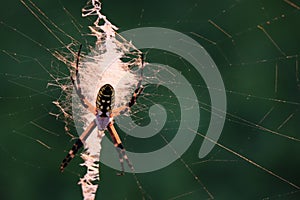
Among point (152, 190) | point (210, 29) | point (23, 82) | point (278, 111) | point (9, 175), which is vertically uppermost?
point (210, 29)

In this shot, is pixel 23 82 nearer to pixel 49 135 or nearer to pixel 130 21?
pixel 49 135

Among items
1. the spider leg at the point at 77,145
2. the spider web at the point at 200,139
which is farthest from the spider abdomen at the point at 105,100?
the spider web at the point at 200,139

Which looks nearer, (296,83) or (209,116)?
(209,116)

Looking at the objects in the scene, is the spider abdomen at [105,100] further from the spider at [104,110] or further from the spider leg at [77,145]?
the spider leg at [77,145]

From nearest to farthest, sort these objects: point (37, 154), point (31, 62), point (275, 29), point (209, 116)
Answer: point (209, 116) → point (31, 62) → point (37, 154) → point (275, 29)

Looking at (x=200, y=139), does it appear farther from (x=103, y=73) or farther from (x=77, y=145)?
(x=77, y=145)

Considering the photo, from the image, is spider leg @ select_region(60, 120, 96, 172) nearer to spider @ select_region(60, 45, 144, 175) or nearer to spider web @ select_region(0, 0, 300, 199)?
spider @ select_region(60, 45, 144, 175)

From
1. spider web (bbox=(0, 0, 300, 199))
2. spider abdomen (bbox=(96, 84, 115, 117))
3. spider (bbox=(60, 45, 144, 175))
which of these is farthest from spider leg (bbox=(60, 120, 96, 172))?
spider web (bbox=(0, 0, 300, 199))

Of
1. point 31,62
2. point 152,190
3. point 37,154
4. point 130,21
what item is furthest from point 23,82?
point 152,190
